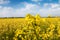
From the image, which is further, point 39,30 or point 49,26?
point 49,26

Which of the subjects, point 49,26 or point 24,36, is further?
point 49,26

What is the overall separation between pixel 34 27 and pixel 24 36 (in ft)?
1.24

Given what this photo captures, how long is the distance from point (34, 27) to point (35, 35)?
8.8 inches

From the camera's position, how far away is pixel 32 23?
20.8 feet

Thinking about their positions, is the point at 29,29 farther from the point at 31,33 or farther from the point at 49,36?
the point at 49,36

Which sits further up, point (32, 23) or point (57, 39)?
point (32, 23)

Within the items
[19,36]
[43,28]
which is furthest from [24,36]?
[43,28]

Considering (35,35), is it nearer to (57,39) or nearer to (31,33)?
(31,33)

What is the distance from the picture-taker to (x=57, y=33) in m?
6.62

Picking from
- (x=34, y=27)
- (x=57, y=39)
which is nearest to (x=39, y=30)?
(x=34, y=27)

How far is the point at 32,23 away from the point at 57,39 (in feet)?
2.77

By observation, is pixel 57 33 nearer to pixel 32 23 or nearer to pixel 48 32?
pixel 48 32

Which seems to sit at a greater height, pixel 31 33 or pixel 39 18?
pixel 39 18

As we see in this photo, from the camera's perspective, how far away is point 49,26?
6832 millimetres
